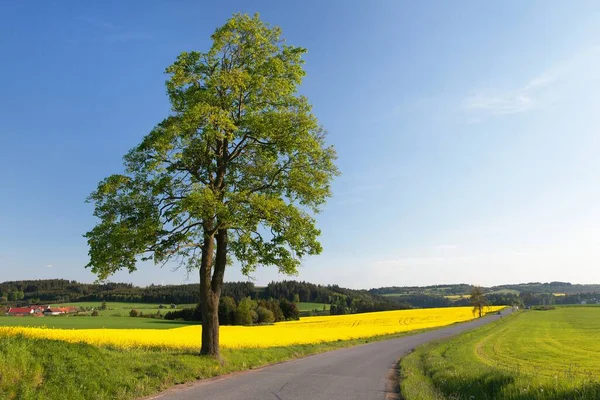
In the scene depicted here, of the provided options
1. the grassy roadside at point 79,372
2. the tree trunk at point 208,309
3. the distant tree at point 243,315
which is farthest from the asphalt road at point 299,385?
the distant tree at point 243,315

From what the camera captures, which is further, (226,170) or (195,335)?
(195,335)

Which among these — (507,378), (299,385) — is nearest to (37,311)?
(299,385)

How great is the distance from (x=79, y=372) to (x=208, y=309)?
7.39 metres

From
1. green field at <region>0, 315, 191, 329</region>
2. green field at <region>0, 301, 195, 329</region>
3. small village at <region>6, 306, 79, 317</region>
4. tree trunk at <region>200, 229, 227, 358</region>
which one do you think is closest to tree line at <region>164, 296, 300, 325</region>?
green field at <region>0, 301, 195, 329</region>

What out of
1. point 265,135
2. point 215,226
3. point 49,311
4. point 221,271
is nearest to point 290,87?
point 265,135

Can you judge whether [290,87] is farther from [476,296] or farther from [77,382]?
[476,296]

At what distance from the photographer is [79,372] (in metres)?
11.0

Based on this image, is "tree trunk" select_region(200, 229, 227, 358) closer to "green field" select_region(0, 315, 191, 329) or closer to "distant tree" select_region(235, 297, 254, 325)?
"green field" select_region(0, 315, 191, 329)

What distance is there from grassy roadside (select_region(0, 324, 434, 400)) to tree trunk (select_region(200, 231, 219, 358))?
1.82 meters

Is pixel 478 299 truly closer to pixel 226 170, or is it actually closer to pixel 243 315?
pixel 243 315

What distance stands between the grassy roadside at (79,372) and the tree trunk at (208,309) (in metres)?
1.82

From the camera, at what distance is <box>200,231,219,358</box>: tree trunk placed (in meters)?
17.8

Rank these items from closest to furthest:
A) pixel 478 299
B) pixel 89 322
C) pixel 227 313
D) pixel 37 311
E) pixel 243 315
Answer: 1. pixel 89 322
2. pixel 243 315
3. pixel 227 313
4. pixel 478 299
5. pixel 37 311

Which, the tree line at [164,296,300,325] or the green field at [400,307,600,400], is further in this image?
the tree line at [164,296,300,325]
